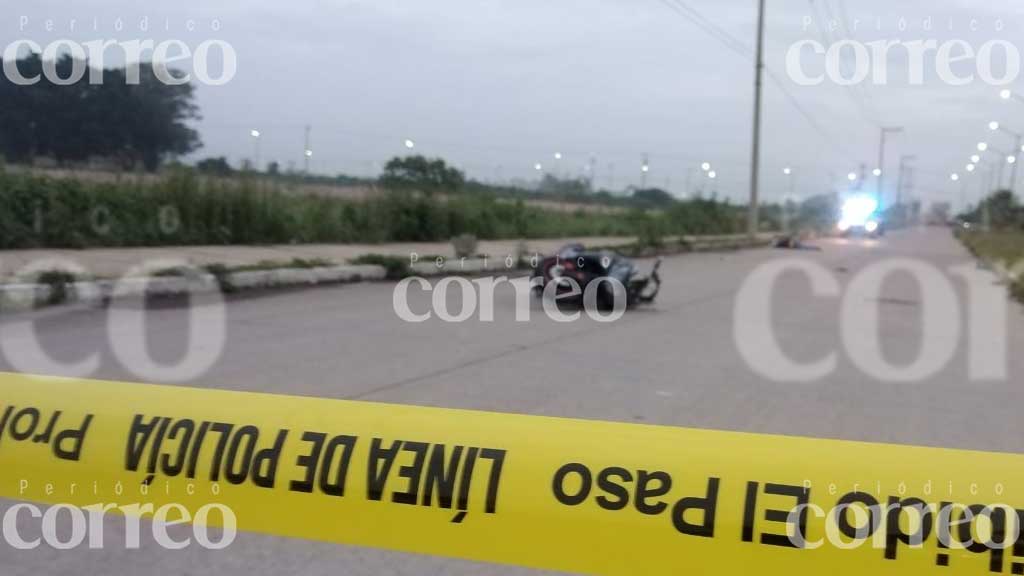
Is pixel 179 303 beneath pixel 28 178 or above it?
beneath

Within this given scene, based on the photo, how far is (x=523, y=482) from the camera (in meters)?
2.58

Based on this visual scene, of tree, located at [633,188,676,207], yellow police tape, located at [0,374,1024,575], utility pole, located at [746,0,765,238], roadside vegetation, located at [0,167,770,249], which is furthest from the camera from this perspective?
tree, located at [633,188,676,207]

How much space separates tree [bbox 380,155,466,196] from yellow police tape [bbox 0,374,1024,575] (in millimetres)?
26051

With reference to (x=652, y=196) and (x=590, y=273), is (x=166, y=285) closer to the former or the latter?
(x=590, y=273)

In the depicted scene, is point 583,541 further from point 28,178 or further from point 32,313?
point 28,178

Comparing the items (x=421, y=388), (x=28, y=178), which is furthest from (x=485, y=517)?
(x=28, y=178)

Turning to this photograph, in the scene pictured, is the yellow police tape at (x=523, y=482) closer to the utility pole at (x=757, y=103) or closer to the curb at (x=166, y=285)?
the curb at (x=166, y=285)

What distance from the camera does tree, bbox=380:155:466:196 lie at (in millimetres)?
30159

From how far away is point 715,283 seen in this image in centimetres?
2173

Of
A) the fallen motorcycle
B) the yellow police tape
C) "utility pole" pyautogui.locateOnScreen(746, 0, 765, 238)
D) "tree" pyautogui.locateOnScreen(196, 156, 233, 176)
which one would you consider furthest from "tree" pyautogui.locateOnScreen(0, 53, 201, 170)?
"utility pole" pyautogui.locateOnScreen(746, 0, 765, 238)

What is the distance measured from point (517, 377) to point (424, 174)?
27905 mm

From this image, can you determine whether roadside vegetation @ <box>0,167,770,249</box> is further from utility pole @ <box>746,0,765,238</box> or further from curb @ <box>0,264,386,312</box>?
utility pole @ <box>746,0,765,238</box>

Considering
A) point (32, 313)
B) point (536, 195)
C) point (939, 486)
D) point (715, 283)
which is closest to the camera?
point (939, 486)

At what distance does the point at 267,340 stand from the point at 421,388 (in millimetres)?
2744
